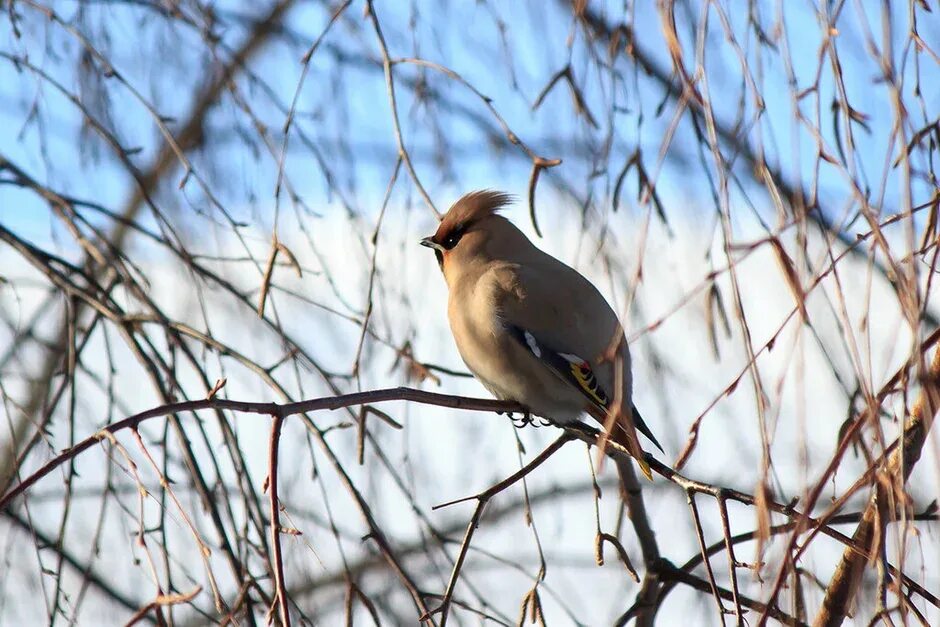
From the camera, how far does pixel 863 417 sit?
1444mm

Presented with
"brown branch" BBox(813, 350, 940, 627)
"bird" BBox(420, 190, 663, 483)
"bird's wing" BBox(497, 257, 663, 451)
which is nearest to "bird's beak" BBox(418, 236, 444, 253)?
"bird" BBox(420, 190, 663, 483)

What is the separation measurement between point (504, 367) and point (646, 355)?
396mm

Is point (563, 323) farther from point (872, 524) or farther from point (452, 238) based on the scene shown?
point (872, 524)

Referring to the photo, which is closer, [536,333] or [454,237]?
[536,333]

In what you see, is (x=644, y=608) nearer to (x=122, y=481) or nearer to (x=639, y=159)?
(x=639, y=159)

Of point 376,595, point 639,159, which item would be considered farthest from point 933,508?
point 376,595

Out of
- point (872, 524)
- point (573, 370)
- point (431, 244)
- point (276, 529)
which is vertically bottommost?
point (276, 529)

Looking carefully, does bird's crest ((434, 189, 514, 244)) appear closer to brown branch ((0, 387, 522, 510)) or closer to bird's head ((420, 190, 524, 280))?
bird's head ((420, 190, 524, 280))

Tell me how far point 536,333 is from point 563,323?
80mm

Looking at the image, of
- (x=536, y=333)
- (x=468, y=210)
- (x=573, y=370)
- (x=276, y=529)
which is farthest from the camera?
(x=468, y=210)

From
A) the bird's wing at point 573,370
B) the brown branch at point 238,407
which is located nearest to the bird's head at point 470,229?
the bird's wing at point 573,370

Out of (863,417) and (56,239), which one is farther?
(56,239)

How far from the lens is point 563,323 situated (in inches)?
137

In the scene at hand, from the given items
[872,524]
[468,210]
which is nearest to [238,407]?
[872,524]
